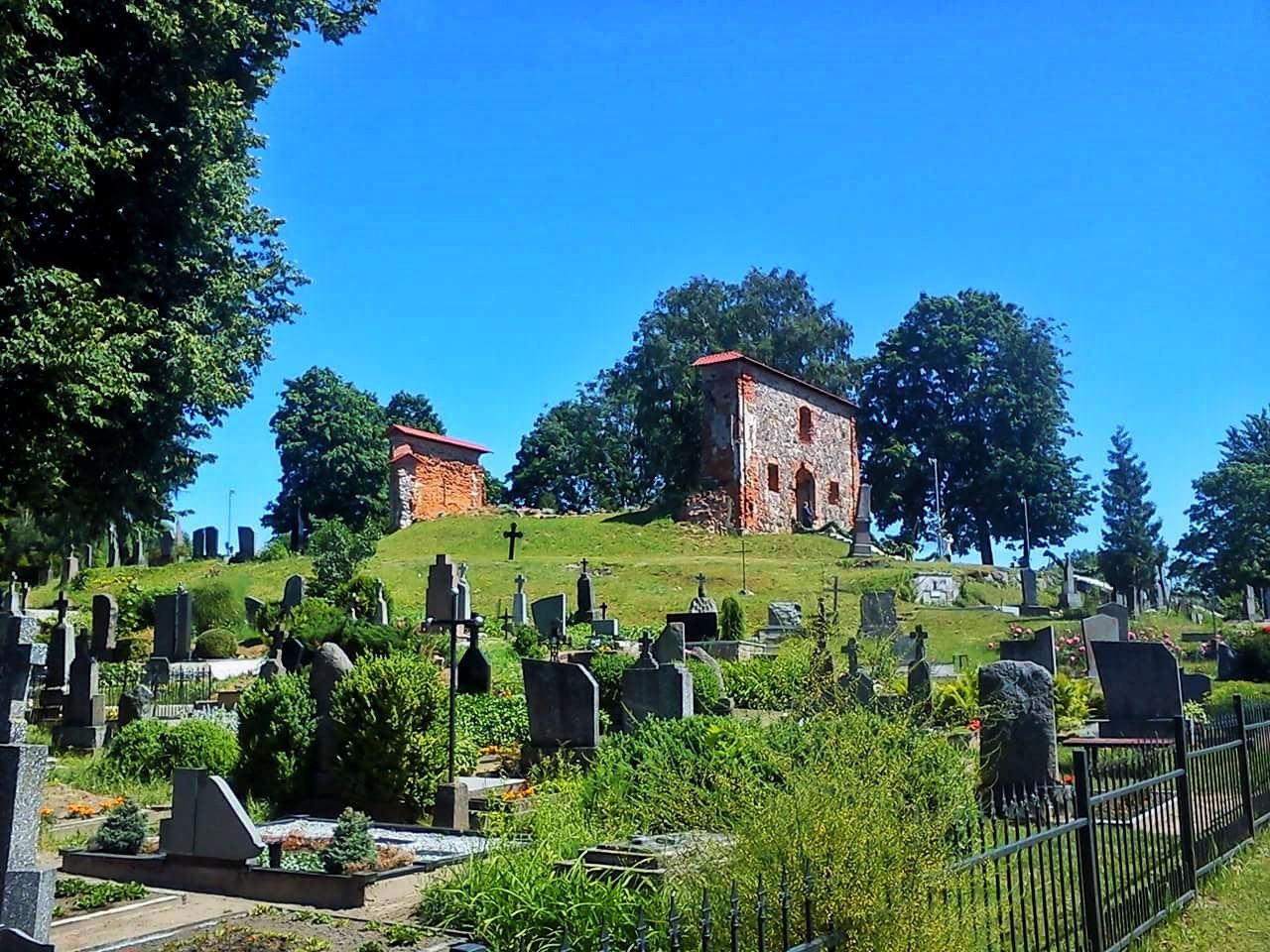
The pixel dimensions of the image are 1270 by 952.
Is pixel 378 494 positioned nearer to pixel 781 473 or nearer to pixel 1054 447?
pixel 781 473

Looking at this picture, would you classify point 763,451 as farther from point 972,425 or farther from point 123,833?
point 123,833

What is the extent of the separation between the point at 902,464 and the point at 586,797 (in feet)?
161

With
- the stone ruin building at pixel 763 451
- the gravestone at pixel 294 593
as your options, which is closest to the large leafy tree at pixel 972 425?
the stone ruin building at pixel 763 451

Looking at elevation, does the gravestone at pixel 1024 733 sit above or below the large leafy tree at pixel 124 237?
below

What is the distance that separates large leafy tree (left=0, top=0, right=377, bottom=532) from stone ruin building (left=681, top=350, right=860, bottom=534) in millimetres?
29775

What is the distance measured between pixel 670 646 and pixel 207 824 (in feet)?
39.3

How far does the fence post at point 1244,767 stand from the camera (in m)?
8.32

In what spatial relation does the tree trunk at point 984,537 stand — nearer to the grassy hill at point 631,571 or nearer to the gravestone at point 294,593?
the grassy hill at point 631,571

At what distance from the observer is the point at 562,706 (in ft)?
39.2

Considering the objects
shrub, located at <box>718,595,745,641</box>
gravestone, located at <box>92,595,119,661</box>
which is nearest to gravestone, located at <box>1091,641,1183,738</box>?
shrub, located at <box>718,595,745,641</box>

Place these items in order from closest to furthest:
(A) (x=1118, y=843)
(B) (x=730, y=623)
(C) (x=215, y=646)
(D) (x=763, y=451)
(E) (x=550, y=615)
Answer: (A) (x=1118, y=843)
(C) (x=215, y=646)
(B) (x=730, y=623)
(E) (x=550, y=615)
(D) (x=763, y=451)

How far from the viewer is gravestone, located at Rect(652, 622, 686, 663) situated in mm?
18828

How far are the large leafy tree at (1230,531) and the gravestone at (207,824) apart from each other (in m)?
52.4

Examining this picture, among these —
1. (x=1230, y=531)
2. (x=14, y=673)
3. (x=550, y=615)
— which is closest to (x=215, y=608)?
(x=550, y=615)
